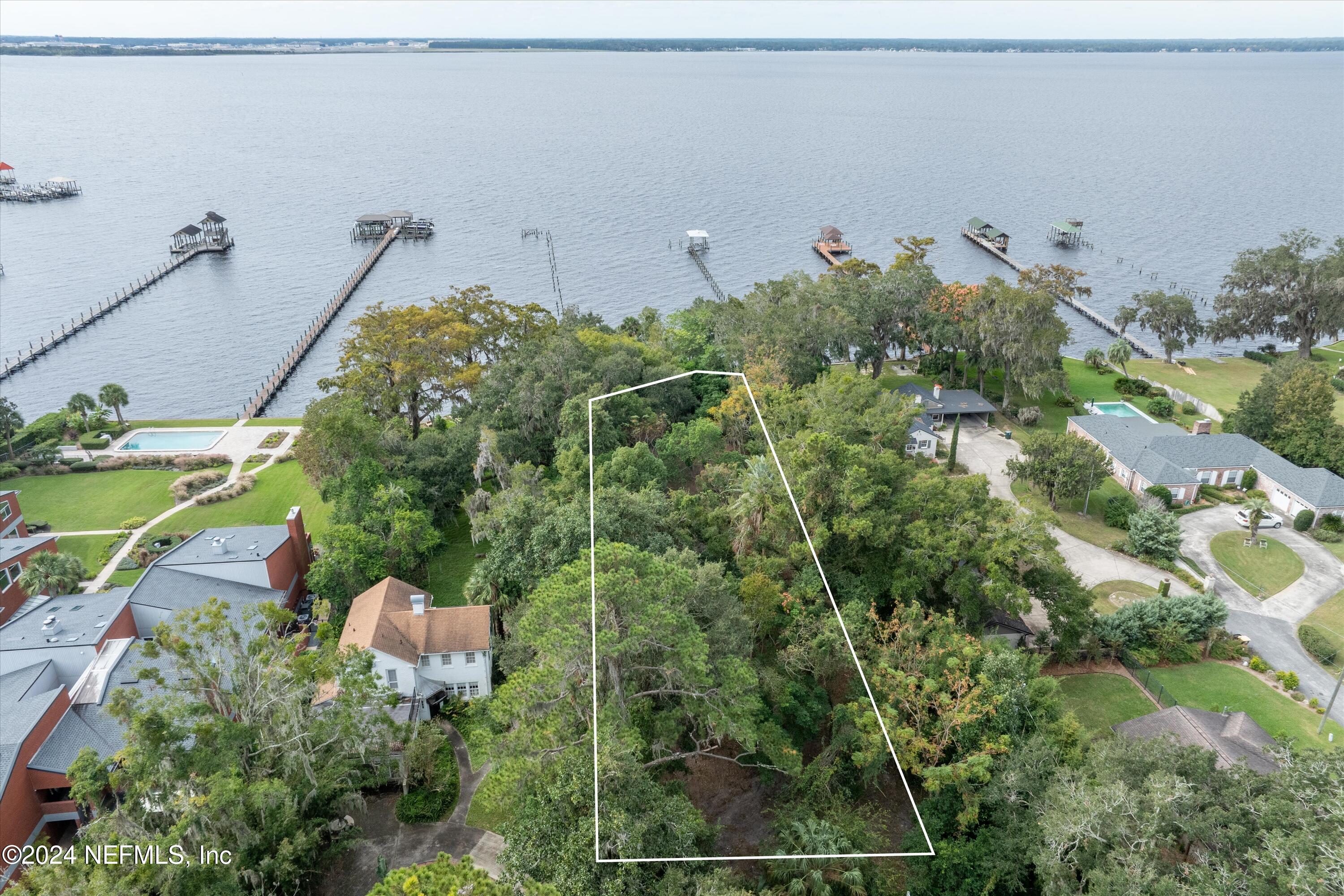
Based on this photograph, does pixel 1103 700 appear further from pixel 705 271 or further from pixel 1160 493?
pixel 705 271

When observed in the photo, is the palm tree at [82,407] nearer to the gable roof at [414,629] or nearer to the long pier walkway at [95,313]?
the long pier walkway at [95,313]

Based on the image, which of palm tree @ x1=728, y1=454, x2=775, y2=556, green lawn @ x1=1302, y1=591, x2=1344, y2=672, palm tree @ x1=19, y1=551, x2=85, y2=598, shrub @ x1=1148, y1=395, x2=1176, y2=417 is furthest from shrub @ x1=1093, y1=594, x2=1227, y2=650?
palm tree @ x1=19, y1=551, x2=85, y2=598

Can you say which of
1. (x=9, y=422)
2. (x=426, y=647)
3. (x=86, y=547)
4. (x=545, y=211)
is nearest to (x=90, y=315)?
(x=9, y=422)

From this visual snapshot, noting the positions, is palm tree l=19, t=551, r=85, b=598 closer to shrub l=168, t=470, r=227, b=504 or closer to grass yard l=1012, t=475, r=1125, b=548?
shrub l=168, t=470, r=227, b=504

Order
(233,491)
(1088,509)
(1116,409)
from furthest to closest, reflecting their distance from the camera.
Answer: (1116,409) → (233,491) → (1088,509)

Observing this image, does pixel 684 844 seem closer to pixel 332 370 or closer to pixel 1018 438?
pixel 1018 438

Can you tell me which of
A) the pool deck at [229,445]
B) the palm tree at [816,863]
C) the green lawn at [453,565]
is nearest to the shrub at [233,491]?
the pool deck at [229,445]

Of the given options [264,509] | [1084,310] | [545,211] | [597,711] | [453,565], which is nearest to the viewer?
[597,711]
